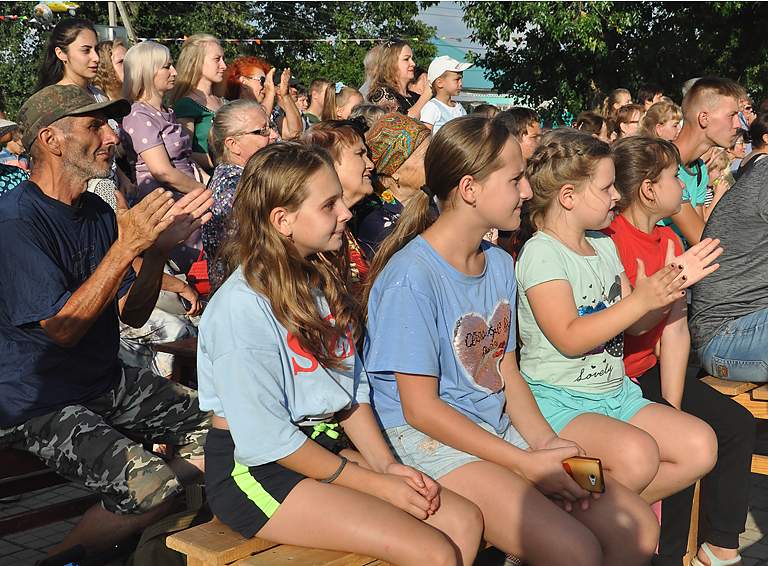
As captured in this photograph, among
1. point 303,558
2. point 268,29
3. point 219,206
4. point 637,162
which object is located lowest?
point 268,29

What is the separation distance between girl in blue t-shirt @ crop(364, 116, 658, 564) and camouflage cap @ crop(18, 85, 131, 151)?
1.26 m

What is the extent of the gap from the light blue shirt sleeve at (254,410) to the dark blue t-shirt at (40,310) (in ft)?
3.15

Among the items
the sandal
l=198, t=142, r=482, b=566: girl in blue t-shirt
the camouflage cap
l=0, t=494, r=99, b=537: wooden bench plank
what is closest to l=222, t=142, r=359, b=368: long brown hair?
l=198, t=142, r=482, b=566: girl in blue t-shirt

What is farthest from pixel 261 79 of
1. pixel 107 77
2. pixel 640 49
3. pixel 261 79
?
pixel 640 49

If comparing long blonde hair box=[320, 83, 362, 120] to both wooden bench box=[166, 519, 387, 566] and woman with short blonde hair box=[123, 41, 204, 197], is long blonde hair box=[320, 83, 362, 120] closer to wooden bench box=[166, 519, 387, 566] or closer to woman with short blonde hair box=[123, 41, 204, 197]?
woman with short blonde hair box=[123, 41, 204, 197]

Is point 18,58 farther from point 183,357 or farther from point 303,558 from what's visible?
point 303,558

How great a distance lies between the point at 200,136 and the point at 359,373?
3916 mm

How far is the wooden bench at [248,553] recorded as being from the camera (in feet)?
7.76

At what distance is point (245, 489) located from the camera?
98.3 inches

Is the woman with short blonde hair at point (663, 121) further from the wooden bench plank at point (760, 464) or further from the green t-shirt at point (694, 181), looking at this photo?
the wooden bench plank at point (760, 464)

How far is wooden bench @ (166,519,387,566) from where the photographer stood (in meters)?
2.37

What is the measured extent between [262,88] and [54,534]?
4.45 metres

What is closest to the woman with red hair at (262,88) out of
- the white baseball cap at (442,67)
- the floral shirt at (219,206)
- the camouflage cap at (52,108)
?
the white baseball cap at (442,67)

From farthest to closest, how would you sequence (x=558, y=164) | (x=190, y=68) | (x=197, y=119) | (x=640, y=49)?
A: (x=640, y=49) → (x=190, y=68) → (x=197, y=119) → (x=558, y=164)
